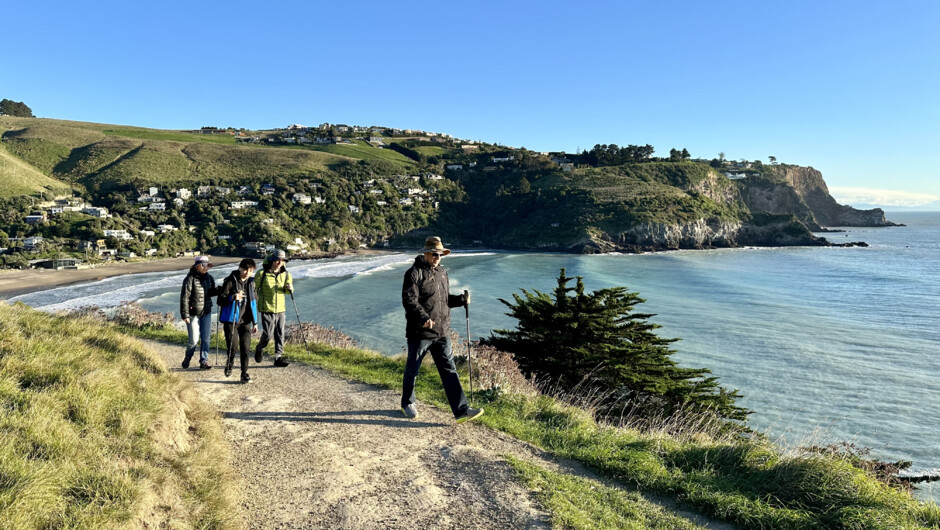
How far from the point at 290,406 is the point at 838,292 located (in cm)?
4493

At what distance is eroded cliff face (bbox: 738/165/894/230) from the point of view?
139 metres

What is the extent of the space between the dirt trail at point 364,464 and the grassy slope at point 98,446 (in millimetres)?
400

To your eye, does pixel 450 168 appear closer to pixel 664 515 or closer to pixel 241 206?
pixel 241 206

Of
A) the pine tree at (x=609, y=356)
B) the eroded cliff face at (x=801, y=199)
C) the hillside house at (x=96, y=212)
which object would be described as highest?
the eroded cliff face at (x=801, y=199)

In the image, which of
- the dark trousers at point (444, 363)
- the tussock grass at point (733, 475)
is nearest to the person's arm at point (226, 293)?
the dark trousers at point (444, 363)

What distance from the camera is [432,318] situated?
562 cm

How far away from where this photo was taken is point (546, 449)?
5.31m

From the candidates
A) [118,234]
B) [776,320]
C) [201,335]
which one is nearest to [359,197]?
[118,234]

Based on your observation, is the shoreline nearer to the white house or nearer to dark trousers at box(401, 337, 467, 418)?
Answer: the white house

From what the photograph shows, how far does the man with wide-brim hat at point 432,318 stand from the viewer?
18.1 feet

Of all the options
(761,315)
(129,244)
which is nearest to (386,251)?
(129,244)

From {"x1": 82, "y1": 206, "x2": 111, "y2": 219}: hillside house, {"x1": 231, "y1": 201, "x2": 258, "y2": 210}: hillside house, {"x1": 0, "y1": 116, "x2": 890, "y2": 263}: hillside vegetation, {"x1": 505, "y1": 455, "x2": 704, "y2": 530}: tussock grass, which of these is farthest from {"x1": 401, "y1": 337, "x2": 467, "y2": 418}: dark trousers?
{"x1": 231, "y1": 201, "x2": 258, "y2": 210}: hillside house

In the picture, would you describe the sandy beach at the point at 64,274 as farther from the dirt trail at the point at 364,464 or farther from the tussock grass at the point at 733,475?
the tussock grass at the point at 733,475

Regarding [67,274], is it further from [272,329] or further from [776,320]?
[776,320]
